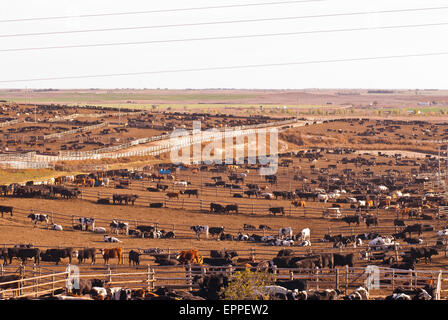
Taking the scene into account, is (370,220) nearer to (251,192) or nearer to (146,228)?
(146,228)

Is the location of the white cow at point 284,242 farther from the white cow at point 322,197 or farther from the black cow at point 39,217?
the white cow at point 322,197

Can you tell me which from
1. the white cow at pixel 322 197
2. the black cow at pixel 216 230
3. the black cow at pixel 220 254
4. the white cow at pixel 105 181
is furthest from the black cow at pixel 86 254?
the white cow at pixel 105 181

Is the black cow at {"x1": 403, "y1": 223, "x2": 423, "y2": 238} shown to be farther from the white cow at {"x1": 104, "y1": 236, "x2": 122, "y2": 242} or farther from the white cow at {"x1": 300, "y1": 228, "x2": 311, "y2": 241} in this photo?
A: the white cow at {"x1": 104, "y1": 236, "x2": 122, "y2": 242}

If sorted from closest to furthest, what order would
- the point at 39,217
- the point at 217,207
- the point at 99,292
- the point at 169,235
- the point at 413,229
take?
the point at 99,292 → the point at 169,235 → the point at 413,229 → the point at 39,217 → the point at 217,207

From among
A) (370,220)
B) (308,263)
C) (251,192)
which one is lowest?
(370,220)

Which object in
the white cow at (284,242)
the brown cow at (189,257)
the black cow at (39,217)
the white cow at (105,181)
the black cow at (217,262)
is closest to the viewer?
the black cow at (217,262)

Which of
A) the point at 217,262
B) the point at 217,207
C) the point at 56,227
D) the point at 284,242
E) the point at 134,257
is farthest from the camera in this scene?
the point at 217,207

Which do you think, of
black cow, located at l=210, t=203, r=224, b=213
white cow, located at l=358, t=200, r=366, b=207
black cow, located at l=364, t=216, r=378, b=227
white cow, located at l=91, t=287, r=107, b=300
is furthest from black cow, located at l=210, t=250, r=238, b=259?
white cow, located at l=358, t=200, r=366, b=207

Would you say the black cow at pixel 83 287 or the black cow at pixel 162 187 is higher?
the black cow at pixel 83 287

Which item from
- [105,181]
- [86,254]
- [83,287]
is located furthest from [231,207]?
[83,287]

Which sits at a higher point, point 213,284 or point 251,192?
point 213,284
